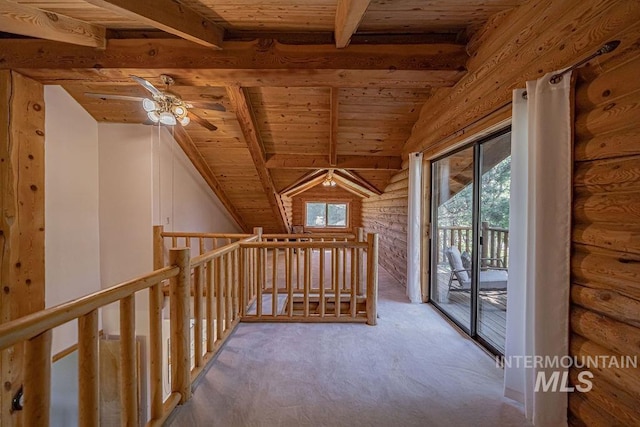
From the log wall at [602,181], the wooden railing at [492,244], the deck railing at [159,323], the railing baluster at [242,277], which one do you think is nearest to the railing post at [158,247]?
the deck railing at [159,323]

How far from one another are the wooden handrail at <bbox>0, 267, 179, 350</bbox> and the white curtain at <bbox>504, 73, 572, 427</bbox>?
81.7 inches

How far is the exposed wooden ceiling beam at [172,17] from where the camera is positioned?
61.8 inches

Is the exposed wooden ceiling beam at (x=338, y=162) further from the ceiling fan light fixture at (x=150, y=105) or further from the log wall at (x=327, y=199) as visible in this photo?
the log wall at (x=327, y=199)

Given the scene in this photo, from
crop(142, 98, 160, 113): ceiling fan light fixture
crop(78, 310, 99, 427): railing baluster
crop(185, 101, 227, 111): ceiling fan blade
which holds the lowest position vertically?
crop(78, 310, 99, 427): railing baluster

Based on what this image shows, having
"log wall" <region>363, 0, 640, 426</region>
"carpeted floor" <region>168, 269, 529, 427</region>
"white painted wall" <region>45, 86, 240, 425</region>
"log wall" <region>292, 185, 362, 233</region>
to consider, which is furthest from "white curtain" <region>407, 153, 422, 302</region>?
"log wall" <region>292, 185, 362, 233</region>

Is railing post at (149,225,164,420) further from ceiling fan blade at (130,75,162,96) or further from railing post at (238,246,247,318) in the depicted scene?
ceiling fan blade at (130,75,162,96)

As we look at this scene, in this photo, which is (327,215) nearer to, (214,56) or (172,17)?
(214,56)

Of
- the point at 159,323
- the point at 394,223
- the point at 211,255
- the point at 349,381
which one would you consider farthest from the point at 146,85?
the point at 394,223

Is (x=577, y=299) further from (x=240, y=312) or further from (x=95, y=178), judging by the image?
(x=95, y=178)

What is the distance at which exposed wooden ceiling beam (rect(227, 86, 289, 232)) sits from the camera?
115 inches

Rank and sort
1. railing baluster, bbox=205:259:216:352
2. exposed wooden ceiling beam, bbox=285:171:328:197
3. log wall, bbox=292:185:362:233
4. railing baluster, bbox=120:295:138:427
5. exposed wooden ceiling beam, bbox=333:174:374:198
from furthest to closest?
log wall, bbox=292:185:362:233 → exposed wooden ceiling beam, bbox=333:174:374:198 → exposed wooden ceiling beam, bbox=285:171:328:197 → railing baluster, bbox=205:259:216:352 → railing baluster, bbox=120:295:138:427

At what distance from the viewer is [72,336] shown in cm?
318

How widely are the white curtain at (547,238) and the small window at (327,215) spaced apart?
7866mm

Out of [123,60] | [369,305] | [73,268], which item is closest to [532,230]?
[369,305]
